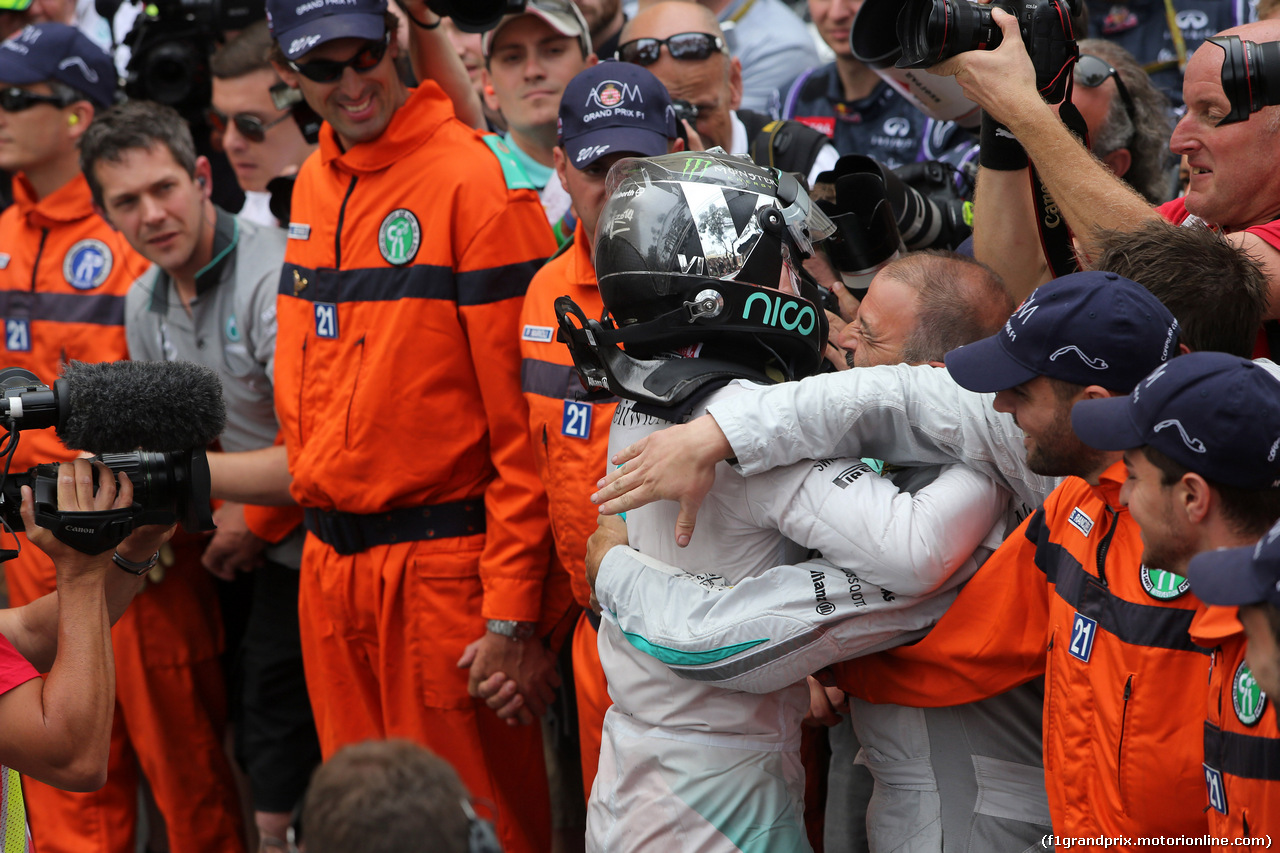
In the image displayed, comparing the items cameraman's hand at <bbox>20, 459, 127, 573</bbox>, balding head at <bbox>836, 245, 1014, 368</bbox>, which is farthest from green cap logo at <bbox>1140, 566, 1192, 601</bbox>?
cameraman's hand at <bbox>20, 459, 127, 573</bbox>

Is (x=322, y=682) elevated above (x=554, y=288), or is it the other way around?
(x=554, y=288)

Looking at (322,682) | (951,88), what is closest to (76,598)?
(322,682)

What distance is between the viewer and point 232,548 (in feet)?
14.3

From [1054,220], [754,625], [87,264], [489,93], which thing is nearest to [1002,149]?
[1054,220]

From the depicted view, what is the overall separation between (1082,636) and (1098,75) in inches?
79.2

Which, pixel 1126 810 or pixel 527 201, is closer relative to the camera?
pixel 1126 810

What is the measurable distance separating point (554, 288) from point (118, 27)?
176 inches

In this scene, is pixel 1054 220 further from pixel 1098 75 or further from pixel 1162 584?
pixel 1162 584

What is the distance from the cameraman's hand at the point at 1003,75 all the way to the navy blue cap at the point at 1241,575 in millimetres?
1386

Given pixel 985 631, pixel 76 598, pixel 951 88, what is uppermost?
pixel 951 88

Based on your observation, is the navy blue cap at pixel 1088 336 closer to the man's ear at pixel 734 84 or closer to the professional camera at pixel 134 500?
the professional camera at pixel 134 500

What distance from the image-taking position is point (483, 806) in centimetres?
149

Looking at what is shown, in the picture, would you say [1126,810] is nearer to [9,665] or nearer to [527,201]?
[9,665]

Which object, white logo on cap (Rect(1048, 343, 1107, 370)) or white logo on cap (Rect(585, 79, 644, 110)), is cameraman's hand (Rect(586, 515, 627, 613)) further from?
white logo on cap (Rect(585, 79, 644, 110))
